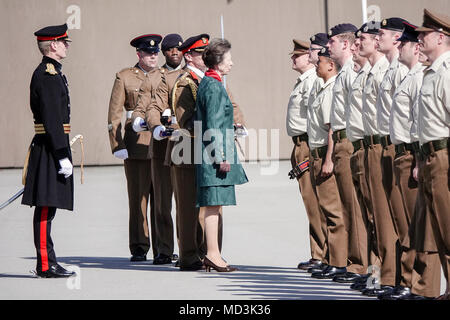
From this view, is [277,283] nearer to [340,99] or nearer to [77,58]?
[340,99]

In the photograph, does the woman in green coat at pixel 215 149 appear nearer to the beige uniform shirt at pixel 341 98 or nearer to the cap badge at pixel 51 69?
the beige uniform shirt at pixel 341 98

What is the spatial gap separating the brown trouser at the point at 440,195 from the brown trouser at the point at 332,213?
6.15ft

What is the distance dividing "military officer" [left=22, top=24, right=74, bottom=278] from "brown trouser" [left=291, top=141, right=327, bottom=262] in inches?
76.2

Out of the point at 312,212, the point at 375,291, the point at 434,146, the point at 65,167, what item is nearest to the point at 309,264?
the point at 312,212

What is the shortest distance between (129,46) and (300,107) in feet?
39.3

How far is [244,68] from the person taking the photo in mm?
20766

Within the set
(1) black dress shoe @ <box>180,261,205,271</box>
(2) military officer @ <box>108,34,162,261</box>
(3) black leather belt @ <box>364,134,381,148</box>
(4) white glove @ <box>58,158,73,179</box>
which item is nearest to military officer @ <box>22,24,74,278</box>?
(4) white glove @ <box>58,158,73,179</box>

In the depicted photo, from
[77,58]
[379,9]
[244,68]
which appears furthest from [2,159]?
[379,9]

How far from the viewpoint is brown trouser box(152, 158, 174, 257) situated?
29.0 feet

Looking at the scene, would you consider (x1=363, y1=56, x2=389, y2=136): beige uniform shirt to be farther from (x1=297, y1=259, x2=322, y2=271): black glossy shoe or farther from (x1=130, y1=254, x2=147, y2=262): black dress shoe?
(x1=130, y1=254, x2=147, y2=262): black dress shoe

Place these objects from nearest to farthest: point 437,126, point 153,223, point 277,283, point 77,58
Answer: point 437,126 < point 277,283 < point 153,223 < point 77,58

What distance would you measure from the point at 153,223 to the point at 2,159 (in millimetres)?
11544

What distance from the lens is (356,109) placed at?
7.17m

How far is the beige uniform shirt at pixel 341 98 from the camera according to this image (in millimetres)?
7473
